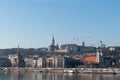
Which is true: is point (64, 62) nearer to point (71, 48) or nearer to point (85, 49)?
point (71, 48)

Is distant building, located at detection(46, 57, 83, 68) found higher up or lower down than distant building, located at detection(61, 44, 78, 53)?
lower down

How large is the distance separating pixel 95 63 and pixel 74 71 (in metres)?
22.7

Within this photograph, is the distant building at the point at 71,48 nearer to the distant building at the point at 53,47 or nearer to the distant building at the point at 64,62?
the distant building at the point at 53,47

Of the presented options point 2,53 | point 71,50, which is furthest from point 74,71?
point 2,53

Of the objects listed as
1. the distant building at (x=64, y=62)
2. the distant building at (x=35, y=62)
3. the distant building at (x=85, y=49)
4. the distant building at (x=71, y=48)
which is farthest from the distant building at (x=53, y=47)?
the distant building at (x=64, y=62)

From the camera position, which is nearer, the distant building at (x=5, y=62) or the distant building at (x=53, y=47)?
the distant building at (x=5, y=62)

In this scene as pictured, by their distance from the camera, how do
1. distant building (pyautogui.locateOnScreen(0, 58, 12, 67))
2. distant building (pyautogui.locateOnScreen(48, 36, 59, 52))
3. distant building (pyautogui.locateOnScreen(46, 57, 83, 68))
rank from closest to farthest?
distant building (pyautogui.locateOnScreen(46, 57, 83, 68)), distant building (pyautogui.locateOnScreen(0, 58, 12, 67)), distant building (pyautogui.locateOnScreen(48, 36, 59, 52))

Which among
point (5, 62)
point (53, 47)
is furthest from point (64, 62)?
point (53, 47)

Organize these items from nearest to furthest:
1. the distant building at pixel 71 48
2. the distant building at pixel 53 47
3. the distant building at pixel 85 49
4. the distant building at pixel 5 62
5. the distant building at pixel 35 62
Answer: the distant building at pixel 35 62, the distant building at pixel 5 62, the distant building at pixel 71 48, the distant building at pixel 85 49, the distant building at pixel 53 47

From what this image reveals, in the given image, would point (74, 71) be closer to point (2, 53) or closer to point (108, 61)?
point (108, 61)

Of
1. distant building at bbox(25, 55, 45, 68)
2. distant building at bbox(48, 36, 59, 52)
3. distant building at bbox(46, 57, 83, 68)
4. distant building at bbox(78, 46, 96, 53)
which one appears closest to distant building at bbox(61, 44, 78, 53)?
distant building at bbox(78, 46, 96, 53)

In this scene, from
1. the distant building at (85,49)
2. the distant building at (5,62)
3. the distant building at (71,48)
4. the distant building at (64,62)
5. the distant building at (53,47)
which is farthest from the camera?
the distant building at (53,47)

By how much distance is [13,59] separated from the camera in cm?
14700

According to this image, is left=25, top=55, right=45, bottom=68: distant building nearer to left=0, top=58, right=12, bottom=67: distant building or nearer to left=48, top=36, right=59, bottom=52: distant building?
left=0, top=58, right=12, bottom=67: distant building
